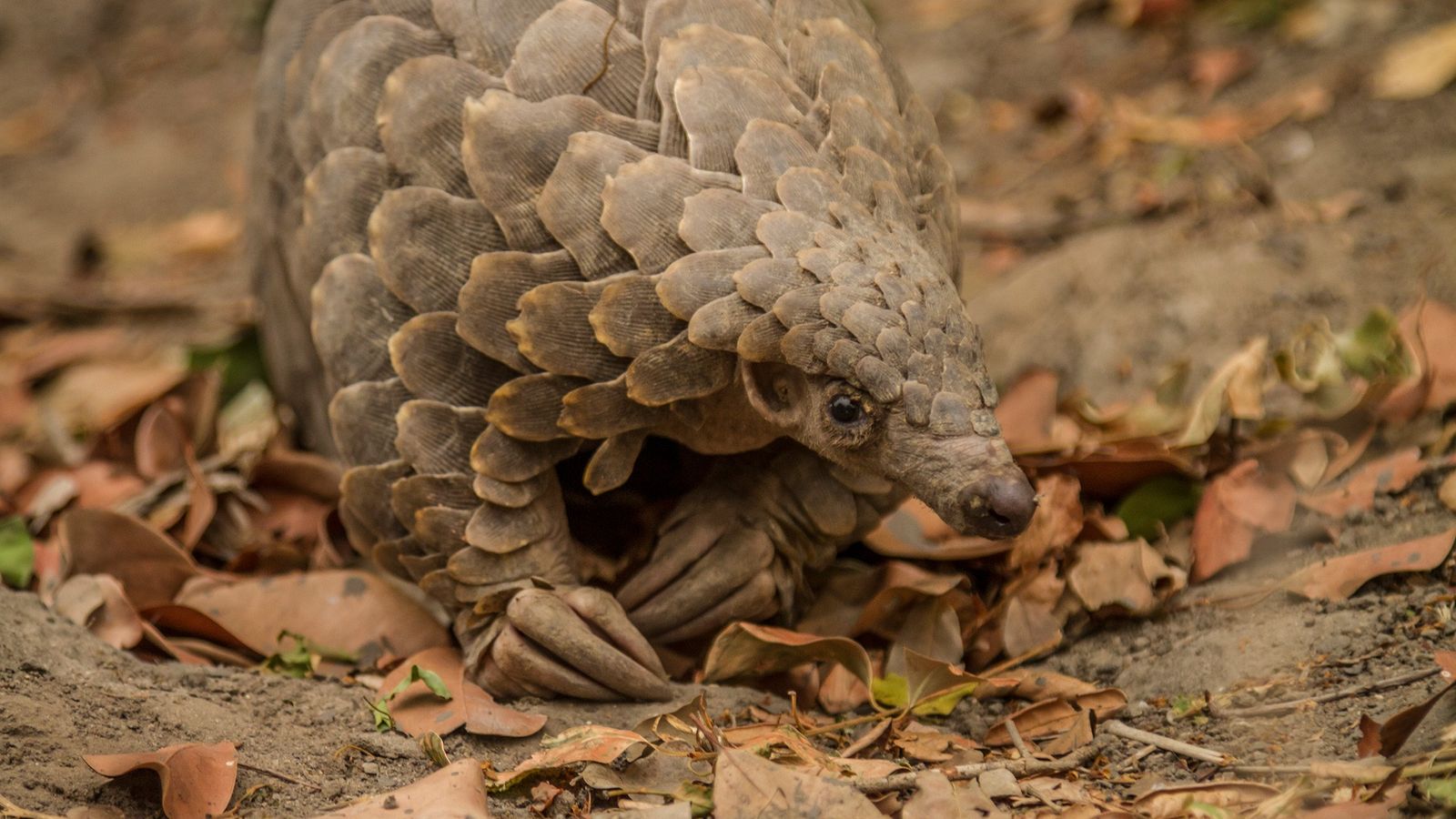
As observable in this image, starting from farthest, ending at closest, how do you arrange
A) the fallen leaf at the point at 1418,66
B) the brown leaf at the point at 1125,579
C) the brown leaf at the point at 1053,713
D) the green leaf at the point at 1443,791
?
the fallen leaf at the point at 1418,66 → the brown leaf at the point at 1125,579 → the brown leaf at the point at 1053,713 → the green leaf at the point at 1443,791

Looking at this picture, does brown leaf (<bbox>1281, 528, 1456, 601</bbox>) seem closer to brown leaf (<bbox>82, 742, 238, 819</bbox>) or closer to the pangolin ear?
the pangolin ear

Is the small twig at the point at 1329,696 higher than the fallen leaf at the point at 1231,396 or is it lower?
higher

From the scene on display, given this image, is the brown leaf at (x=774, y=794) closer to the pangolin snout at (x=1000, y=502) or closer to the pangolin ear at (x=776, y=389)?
the pangolin snout at (x=1000, y=502)

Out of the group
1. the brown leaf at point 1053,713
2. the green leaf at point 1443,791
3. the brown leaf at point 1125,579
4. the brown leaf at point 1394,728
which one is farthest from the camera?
the brown leaf at point 1125,579

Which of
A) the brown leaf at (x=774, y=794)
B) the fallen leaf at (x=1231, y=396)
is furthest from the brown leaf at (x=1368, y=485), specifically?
the brown leaf at (x=774, y=794)

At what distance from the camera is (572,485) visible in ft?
9.98

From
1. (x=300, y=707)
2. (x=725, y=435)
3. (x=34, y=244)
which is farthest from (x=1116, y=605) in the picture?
(x=34, y=244)

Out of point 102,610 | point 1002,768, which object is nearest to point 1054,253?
point 1002,768

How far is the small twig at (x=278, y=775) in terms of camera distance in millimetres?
2383

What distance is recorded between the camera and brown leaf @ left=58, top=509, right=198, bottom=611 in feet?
10.4

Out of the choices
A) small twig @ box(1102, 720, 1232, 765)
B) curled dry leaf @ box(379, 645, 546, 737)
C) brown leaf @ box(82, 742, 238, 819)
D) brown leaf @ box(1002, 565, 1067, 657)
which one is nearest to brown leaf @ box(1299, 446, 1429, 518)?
brown leaf @ box(1002, 565, 1067, 657)

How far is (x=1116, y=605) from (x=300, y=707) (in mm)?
1578

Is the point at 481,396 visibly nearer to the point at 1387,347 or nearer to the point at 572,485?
the point at 572,485

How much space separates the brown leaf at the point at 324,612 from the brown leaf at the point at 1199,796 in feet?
4.92
